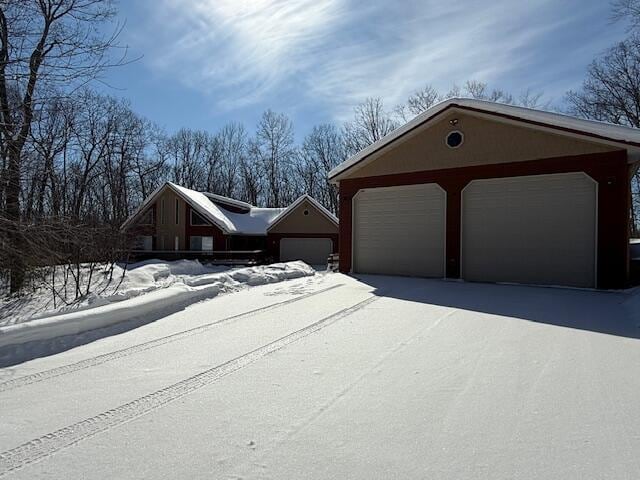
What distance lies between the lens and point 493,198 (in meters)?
11.4

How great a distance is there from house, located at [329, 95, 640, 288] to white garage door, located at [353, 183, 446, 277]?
0.10 feet


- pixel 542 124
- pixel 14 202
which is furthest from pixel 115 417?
pixel 542 124

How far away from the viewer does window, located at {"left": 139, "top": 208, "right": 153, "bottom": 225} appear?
95.2 feet

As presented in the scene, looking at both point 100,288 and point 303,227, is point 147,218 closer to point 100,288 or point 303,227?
point 303,227

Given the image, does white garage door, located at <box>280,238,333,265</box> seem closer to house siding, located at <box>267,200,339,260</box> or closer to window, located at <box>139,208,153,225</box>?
house siding, located at <box>267,200,339,260</box>

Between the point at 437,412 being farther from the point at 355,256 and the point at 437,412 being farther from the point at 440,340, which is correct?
the point at 355,256

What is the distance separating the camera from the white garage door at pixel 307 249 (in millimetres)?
29078

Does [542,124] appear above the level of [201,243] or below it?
above

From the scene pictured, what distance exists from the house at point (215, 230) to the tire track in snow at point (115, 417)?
79.0 feet

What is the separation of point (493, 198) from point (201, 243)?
71.9 feet

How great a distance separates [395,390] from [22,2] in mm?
9241

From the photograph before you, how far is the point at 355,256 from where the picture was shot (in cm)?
1399

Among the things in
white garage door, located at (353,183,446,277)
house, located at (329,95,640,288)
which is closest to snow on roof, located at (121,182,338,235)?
white garage door, located at (353,183,446,277)

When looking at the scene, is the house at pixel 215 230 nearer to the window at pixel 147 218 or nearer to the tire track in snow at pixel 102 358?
the window at pixel 147 218
